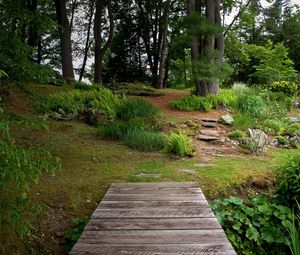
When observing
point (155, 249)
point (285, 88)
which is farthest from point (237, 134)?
point (285, 88)

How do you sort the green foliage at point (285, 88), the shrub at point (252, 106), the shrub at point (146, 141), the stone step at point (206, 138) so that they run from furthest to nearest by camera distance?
the green foliage at point (285, 88) → the shrub at point (252, 106) → the stone step at point (206, 138) → the shrub at point (146, 141)

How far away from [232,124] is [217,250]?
18.9 ft

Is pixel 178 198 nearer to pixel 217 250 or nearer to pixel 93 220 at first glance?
pixel 93 220

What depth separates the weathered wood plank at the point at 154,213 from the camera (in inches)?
105

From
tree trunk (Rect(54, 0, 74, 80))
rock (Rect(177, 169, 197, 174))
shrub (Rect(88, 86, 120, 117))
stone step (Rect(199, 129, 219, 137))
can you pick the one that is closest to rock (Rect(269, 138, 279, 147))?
stone step (Rect(199, 129, 219, 137))

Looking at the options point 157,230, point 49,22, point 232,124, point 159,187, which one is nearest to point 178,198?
point 159,187

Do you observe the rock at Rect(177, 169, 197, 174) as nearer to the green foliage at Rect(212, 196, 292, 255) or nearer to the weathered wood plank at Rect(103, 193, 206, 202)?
the green foliage at Rect(212, 196, 292, 255)

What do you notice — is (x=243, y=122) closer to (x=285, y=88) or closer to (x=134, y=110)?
(x=134, y=110)

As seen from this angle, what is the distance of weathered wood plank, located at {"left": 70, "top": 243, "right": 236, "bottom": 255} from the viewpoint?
2008mm

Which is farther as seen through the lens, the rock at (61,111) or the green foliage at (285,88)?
the green foliage at (285,88)

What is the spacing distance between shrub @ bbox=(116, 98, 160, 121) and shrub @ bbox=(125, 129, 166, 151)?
4.30ft

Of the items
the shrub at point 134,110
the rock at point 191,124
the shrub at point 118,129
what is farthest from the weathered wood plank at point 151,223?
the rock at point 191,124

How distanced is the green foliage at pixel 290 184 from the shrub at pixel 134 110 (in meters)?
3.78

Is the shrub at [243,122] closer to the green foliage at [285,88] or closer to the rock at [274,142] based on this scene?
the rock at [274,142]
